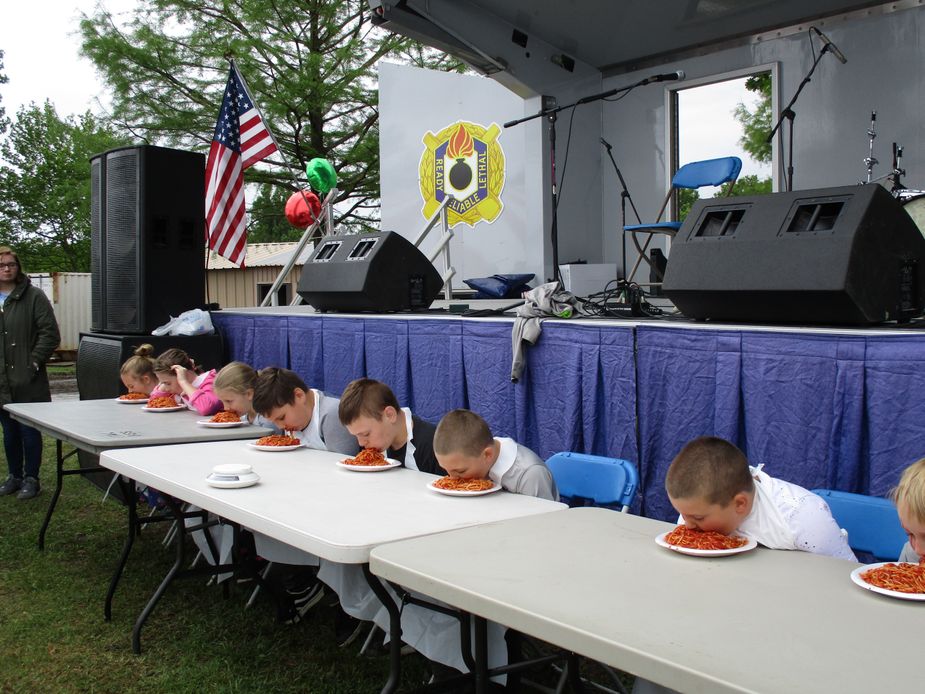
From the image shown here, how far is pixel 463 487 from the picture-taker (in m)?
2.64

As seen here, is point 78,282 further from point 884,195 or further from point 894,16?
point 884,195

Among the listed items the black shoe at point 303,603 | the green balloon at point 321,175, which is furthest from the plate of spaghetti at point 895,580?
the green balloon at point 321,175

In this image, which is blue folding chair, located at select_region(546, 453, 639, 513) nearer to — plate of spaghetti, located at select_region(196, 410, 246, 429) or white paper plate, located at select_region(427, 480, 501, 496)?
white paper plate, located at select_region(427, 480, 501, 496)

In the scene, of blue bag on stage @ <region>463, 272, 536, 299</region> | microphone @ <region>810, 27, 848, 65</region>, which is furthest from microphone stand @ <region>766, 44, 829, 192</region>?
blue bag on stage @ <region>463, 272, 536, 299</region>

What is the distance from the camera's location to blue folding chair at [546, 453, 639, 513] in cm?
290

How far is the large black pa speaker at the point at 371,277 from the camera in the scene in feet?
19.0

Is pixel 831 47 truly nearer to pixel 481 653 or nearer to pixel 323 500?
pixel 323 500

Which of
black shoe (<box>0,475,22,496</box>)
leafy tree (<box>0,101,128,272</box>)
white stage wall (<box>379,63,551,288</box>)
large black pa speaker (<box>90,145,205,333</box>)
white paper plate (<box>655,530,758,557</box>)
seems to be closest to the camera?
white paper plate (<box>655,530,758,557</box>)

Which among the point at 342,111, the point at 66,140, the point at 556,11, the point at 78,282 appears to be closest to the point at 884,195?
the point at 556,11

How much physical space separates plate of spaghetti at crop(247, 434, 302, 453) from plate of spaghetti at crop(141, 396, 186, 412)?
4.58ft

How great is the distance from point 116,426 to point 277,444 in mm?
1148

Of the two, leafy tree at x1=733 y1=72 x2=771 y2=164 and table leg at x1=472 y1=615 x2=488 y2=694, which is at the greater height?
leafy tree at x1=733 y1=72 x2=771 y2=164

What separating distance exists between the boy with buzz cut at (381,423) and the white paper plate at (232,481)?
0.39 meters

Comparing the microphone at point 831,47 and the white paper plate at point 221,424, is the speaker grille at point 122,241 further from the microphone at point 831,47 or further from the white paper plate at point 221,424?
the microphone at point 831,47
